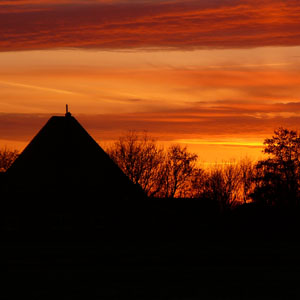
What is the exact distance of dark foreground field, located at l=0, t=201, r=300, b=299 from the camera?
69.8ft

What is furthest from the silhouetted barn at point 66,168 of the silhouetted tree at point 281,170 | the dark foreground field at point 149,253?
the silhouetted tree at point 281,170

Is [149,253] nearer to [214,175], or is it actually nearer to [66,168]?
[66,168]

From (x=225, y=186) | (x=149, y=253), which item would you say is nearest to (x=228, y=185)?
(x=225, y=186)

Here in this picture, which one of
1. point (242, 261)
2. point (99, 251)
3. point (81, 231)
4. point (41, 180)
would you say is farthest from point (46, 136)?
point (242, 261)

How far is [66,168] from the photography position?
5203 cm

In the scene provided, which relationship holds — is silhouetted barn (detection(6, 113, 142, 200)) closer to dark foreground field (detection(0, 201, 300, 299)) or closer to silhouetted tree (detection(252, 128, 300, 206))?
dark foreground field (detection(0, 201, 300, 299))

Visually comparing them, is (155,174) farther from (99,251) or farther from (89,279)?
(89,279)

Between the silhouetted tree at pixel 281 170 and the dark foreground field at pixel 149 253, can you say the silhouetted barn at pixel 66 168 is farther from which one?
the silhouetted tree at pixel 281 170

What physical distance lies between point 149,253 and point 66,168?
1862cm

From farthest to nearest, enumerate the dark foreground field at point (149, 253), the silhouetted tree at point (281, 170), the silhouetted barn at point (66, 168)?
the silhouetted tree at point (281, 170), the silhouetted barn at point (66, 168), the dark foreground field at point (149, 253)

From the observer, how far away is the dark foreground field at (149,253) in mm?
21281

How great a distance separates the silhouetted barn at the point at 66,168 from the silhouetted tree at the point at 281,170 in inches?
992

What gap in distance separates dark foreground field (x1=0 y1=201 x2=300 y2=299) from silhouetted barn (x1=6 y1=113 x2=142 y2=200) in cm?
140

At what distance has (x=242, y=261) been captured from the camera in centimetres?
3070
